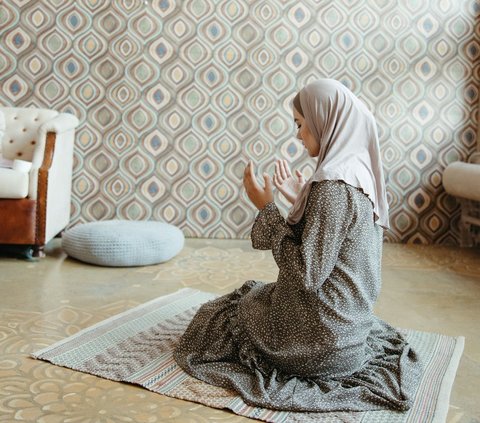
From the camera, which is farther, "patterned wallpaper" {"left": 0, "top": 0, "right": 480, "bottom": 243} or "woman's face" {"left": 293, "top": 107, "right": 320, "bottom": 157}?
"patterned wallpaper" {"left": 0, "top": 0, "right": 480, "bottom": 243}

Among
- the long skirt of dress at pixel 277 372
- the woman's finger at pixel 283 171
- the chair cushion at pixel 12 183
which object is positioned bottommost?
the long skirt of dress at pixel 277 372

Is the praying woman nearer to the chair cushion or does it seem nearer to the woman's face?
the woman's face

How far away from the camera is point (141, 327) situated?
2529 millimetres

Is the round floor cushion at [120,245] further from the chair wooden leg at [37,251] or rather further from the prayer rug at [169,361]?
the prayer rug at [169,361]

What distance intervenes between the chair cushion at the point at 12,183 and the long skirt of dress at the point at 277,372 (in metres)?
1.79

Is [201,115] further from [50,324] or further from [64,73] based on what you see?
[50,324]

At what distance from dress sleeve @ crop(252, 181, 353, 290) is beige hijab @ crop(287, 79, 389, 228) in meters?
0.05

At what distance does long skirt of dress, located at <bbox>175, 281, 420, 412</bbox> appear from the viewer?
1.86 metres

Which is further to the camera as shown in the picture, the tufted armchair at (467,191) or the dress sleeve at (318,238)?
the tufted armchair at (467,191)

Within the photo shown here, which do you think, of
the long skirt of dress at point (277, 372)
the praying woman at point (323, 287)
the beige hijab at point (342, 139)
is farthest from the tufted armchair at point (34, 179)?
the beige hijab at point (342, 139)

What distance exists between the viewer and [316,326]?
1921 millimetres

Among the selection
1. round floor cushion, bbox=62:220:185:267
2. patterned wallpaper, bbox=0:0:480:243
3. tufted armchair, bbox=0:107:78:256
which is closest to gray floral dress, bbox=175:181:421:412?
round floor cushion, bbox=62:220:185:267

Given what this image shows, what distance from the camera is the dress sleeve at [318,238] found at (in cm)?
182

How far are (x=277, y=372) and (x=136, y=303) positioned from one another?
3.59 ft
